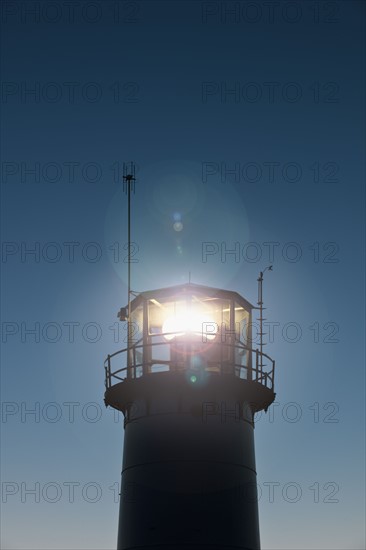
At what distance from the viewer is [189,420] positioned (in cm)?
2967

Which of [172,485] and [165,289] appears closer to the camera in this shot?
[172,485]

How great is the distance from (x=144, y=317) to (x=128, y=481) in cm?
568

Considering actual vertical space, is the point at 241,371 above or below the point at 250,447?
above

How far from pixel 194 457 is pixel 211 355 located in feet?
11.5

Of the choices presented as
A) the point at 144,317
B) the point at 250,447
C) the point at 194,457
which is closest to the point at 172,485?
the point at 194,457

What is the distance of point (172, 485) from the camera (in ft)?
94.6

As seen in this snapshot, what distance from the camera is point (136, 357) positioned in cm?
3109

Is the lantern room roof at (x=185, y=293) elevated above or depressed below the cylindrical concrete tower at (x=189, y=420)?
above

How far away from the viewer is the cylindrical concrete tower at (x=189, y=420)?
2861cm

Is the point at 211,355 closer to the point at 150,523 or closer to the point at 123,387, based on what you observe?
the point at 123,387

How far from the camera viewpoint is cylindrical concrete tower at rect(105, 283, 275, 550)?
2861cm

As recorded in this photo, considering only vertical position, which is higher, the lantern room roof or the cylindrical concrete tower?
the lantern room roof

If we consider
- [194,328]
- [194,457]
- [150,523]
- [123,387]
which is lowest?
[150,523]

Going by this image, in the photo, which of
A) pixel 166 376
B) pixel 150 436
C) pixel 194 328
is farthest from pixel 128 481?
pixel 194 328
